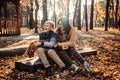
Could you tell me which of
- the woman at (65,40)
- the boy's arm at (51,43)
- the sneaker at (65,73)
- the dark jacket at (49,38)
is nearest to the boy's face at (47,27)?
the dark jacket at (49,38)

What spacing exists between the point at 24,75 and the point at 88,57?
11.8 ft

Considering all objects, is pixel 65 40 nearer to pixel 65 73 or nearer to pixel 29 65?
pixel 65 73

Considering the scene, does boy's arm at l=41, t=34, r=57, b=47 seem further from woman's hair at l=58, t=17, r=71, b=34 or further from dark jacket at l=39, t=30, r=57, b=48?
woman's hair at l=58, t=17, r=71, b=34

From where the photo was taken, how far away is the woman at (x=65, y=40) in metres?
8.38

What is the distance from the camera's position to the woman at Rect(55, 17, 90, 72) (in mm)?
8383

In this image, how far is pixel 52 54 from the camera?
806 centimetres

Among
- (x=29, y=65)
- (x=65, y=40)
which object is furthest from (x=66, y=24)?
(x=29, y=65)

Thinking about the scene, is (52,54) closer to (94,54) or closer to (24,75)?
(24,75)

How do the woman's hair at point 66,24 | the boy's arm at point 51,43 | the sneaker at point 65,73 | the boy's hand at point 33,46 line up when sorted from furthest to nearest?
the woman's hair at point 66,24, the boy's hand at point 33,46, the boy's arm at point 51,43, the sneaker at point 65,73

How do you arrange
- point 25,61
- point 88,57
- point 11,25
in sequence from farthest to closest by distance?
point 11,25
point 88,57
point 25,61

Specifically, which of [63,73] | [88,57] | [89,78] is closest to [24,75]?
[63,73]

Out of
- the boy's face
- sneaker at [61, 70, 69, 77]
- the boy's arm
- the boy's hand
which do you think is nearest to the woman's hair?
the boy's face

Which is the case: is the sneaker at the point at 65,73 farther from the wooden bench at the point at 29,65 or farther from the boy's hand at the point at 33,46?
the boy's hand at the point at 33,46

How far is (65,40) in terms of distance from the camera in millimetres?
8609
